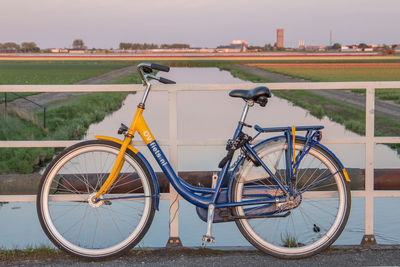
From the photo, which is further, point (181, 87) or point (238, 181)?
point (181, 87)

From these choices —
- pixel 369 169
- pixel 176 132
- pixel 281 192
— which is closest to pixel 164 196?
pixel 176 132

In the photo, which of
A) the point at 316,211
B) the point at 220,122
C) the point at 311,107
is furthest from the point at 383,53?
the point at 316,211

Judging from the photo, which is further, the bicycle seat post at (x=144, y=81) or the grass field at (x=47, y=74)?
the grass field at (x=47, y=74)

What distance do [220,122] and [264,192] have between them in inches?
619

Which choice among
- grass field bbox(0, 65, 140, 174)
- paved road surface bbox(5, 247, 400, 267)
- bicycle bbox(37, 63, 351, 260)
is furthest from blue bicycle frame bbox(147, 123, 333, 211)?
grass field bbox(0, 65, 140, 174)

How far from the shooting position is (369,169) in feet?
16.0

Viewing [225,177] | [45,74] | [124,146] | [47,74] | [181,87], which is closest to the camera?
[124,146]

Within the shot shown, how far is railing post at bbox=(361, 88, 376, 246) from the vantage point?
15.8 feet

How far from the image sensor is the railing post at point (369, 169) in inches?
189

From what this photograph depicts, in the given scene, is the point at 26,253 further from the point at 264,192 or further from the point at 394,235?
the point at 394,235

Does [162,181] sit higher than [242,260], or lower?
higher

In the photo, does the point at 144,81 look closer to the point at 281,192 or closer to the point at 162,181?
the point at 162,181

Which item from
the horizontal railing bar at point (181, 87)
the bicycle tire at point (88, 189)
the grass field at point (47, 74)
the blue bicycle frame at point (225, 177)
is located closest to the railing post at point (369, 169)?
the horizontal railing bar at point (181, 87)

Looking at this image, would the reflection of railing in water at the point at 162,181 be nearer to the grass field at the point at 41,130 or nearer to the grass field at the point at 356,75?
the grass field at the point at 41,130
